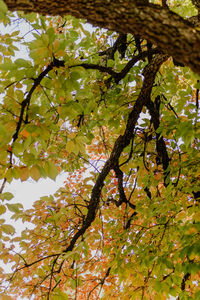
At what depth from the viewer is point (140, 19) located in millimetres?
1227

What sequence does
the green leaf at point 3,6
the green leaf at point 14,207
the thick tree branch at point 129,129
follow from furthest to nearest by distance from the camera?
1. the thick tree branch at point 129,129
2. the green leaf at point 14,207
3. the green leaf at point 3,6

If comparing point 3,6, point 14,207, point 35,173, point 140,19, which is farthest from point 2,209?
point 140,19

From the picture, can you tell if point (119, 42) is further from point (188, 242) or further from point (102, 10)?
point (188, 242)

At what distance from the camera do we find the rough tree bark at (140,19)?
115 centimetres

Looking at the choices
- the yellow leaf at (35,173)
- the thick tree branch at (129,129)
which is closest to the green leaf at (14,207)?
the yellow leaf at (35,173)

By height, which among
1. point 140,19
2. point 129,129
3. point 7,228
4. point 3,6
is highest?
point 129,129

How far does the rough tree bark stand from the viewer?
3.76 ft

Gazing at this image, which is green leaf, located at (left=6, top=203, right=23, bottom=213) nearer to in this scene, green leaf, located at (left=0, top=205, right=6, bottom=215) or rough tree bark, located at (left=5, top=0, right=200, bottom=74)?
green leaf, located at (left=0, top=205, right=6, bottom=215)

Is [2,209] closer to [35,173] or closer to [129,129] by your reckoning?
[35,173]

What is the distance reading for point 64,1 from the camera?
1.29m

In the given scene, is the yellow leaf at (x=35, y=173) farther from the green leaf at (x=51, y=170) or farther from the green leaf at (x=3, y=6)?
the green leaf at (x=3, y=6)

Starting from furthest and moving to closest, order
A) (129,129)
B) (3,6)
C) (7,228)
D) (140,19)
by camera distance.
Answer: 1. (129,129)
2. (7,228)
3. (140,19)
4. (3,6)

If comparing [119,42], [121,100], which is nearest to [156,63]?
[121,100]

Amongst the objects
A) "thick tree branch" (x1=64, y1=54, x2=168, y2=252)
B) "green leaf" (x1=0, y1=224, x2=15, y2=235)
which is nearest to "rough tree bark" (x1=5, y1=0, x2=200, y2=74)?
"thick tree branch" (x1=64, y1=54, x2=168, y2=252)
